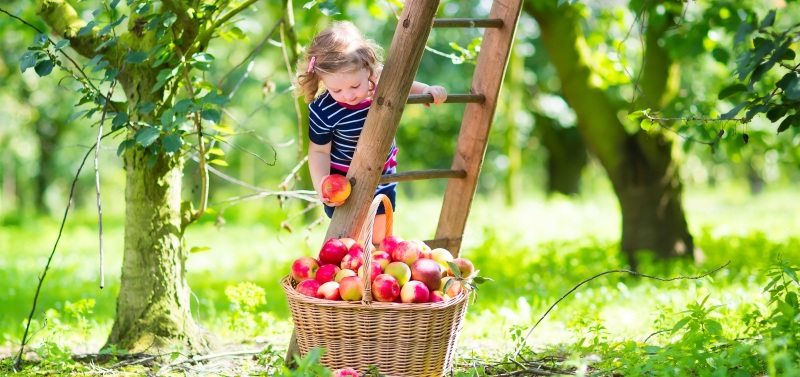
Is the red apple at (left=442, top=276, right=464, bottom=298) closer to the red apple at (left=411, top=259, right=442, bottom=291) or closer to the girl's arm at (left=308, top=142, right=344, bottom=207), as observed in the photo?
the red apple at (left=411, top=259, right=442, bottom=291)

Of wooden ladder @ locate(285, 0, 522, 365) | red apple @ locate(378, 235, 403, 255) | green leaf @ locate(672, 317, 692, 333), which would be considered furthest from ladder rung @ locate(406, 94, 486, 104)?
green leaf @ locate(672, 317, 692, 333)

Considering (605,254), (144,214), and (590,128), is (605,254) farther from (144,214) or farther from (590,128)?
(144,214)

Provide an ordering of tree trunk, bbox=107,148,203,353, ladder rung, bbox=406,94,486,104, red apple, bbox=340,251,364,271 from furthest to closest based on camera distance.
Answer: tree trunk, bbox=107,148,203,353, ladder rung, bbox=406,94,486,104, red apple, bbox=340,251,364,271

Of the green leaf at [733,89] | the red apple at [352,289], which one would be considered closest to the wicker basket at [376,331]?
the red apple at [352,289]

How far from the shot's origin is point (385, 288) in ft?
8.09

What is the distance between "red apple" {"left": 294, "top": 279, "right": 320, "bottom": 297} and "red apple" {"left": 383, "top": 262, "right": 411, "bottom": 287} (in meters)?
0.26

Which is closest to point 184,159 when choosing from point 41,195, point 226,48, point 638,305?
point 638,305

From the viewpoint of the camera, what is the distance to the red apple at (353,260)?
263 centimetres

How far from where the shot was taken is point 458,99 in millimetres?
3072

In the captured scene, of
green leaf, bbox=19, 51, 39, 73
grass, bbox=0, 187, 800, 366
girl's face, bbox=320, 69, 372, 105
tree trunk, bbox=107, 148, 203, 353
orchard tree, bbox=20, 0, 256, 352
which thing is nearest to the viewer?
green leaf, bbox=19, 51, 39, 73

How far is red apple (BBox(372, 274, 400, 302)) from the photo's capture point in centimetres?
247

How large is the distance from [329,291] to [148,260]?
1175 millimetres

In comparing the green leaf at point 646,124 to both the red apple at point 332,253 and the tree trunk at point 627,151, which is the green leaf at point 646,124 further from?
the tree trunk at point 627,151

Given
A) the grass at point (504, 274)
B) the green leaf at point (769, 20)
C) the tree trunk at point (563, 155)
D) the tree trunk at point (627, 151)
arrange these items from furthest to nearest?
the tree trunk at point (563, 155) → the tree trunk at point (627, 151) → the grass at point (504, 274) → the green leaf at point (769, 20)
